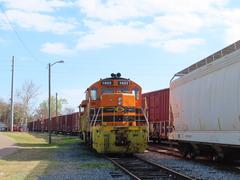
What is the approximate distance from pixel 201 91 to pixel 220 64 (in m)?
2.02

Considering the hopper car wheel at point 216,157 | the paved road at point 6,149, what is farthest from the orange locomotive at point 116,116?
the paved road at point 6,149

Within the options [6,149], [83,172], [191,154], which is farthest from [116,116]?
[6,149]

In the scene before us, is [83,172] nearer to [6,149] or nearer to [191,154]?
[191,154]

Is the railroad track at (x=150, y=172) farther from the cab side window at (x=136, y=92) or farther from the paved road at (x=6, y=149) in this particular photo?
the paved road at (x=6, y=149)

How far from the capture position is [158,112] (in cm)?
2928

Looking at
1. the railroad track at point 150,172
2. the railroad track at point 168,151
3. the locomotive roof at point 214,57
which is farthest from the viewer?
the railroad track at point 168,151

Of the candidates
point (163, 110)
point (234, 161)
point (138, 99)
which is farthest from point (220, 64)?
point (163, 110)

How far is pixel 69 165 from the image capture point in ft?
57.8

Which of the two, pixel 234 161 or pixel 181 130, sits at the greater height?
pixel 181 130

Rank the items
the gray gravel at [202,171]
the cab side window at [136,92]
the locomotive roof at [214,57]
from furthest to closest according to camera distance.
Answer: the cab side window at [136,92] → the locomotive roof at [214,57] → the gray gravel at [202,171]

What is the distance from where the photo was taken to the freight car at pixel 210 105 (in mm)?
13461

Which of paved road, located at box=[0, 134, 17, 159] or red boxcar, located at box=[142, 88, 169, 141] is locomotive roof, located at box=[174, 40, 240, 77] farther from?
paved road, located at box=[0, 134, 17, 159]

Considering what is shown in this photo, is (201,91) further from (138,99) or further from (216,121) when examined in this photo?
(138,99)

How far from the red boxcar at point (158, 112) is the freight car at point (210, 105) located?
6978 mm
